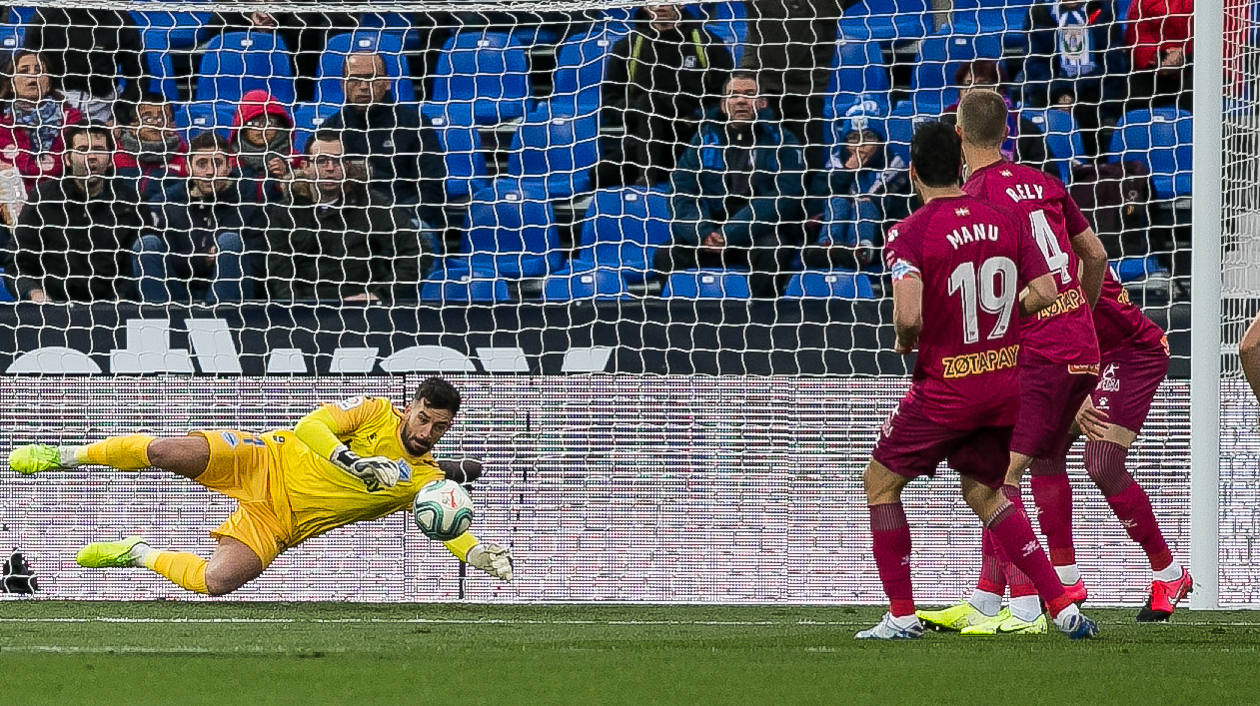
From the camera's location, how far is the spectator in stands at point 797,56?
9.35 m

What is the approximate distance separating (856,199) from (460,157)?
7.20 feet

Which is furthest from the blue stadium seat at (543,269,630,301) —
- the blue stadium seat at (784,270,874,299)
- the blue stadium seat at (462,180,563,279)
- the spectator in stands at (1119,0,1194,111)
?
the spectator in stands at (1119,0,1194,111)

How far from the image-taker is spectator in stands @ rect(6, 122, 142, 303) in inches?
355

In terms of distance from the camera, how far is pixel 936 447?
5082 mm

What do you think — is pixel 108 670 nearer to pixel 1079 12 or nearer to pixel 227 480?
pixel 227 480

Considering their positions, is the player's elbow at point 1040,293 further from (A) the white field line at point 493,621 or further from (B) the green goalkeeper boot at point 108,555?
(B) the green goalkeeper boot at point 108,555

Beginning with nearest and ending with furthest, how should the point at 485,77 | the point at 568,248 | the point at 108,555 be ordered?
the point at 108,555 → the point at 568,248 → the point at 485,77

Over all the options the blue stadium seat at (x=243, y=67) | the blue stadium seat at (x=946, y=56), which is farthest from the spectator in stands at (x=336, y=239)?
the blue stadium seat at (x=946, y=56)

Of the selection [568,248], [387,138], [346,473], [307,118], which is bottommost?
[346,473]

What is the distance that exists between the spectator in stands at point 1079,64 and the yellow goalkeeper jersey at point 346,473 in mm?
3724

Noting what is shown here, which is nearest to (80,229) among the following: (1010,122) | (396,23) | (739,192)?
(396,23)

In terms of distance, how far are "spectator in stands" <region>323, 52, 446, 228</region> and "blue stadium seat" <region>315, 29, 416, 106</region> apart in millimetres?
70

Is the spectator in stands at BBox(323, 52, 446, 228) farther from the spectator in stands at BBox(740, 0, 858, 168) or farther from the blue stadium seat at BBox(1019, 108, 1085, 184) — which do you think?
the blue stadium seat at BBox(1019, 108, 1085, 184)

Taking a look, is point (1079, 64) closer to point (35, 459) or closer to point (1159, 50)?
point (1159, 50)
